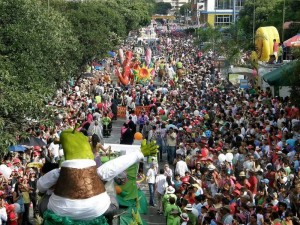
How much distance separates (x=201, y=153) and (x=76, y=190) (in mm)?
11814

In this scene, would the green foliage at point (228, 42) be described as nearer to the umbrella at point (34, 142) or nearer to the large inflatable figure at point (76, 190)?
the umbrella at point (34, 142)

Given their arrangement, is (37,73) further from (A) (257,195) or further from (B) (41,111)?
(A) (257,195)

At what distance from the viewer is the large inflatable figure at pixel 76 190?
1027cm

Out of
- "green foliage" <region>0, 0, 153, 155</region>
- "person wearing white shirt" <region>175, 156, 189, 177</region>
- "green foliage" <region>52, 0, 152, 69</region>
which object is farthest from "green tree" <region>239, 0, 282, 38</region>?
"person wearing white shirt" <region>175, 156, 189, 177</region>

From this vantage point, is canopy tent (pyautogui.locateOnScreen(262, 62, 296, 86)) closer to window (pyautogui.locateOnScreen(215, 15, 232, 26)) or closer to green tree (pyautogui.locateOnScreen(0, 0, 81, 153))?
green tree (pyautogui.locateOnScreen(0, 0, 81, 153))

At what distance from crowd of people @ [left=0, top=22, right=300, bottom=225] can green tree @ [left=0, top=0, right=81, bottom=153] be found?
0.85 metres

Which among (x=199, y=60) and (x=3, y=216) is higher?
(x=3, y=216)

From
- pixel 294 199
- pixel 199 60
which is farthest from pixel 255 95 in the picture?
pixel 199 60

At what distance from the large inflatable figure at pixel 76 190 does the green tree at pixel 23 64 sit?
7.97 metres

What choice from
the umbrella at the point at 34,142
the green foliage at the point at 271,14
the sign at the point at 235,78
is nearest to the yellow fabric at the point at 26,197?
the umbrella at the point at 34,142

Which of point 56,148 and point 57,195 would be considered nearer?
point 57,195

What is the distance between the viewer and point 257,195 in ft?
54.1

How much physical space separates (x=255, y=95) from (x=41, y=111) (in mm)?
16115

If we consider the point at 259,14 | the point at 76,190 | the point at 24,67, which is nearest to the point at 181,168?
the point at 24,67
